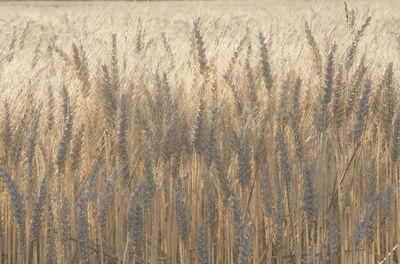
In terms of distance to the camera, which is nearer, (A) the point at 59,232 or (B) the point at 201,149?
(A) the point at 59,232

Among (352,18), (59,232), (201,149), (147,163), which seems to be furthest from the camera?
(352,18)

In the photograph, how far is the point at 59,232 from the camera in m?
1.52

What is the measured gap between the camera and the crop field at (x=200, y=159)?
150 cm

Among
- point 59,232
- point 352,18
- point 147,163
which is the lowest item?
point 59,232

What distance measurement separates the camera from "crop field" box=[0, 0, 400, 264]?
1499 mm

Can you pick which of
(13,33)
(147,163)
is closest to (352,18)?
(147,163)

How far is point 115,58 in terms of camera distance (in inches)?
78.2

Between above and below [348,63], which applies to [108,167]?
below

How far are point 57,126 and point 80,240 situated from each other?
70cm

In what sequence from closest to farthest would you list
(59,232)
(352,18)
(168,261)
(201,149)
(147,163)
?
(147,163) → (59,232) → (201,149) → (168,261) → (352,18)

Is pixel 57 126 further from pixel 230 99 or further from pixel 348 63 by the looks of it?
pixel 348 63

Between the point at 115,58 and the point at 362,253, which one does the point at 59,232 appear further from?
the point at 362,253

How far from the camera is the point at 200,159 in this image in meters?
1.86

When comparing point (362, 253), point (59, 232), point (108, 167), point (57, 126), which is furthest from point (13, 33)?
point (362, 253)
